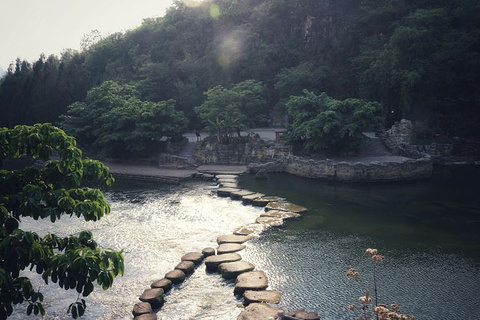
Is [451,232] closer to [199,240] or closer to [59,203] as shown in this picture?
[199,240]

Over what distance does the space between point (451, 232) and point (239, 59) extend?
110 ft

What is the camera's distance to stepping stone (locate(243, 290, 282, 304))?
42.3 ft

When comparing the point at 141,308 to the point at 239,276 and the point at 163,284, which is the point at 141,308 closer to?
Answer: the point at 163,284

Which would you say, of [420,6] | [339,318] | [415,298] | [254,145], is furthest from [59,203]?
[420,6]

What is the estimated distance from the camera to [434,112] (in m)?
38.9

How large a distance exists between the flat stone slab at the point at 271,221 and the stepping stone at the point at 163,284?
7.34 metres

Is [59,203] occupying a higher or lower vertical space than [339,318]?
higher

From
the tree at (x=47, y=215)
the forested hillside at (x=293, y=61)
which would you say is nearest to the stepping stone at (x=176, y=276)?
the tree at (x=47, y=215)

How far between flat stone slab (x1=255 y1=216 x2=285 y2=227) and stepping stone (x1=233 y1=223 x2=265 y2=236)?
0.41 meters

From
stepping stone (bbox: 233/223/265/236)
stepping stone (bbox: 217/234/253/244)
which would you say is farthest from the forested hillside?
stepping stone (bbox: 217/234/253/244)

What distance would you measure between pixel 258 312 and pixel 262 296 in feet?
3.47

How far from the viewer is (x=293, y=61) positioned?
47875mm

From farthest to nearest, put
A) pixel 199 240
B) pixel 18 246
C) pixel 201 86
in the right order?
pixel 201 86 < pixel 199 240 < pixel 18 246

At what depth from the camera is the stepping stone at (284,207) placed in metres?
22.7
